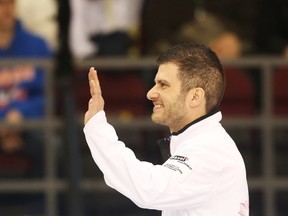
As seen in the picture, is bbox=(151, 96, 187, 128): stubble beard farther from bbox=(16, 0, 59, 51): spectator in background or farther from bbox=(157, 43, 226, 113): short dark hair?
bbox=(16, 0, 59, 51): spectator in background

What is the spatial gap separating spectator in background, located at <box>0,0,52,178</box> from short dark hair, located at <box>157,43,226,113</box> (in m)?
4.43

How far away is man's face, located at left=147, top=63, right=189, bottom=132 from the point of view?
13.6 ft

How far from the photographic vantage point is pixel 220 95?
4227 mm

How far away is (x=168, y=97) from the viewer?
4.14 m

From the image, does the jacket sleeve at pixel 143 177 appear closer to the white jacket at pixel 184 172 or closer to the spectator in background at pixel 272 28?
the white jacket at pixel 184 172

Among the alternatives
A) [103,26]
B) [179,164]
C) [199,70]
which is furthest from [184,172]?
[103,26]

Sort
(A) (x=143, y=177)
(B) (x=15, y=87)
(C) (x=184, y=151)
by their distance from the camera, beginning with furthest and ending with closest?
1. (B) (x=15, y=87)
2. (C) (x=184, y=151)
3. (A) (x=143, y=177)

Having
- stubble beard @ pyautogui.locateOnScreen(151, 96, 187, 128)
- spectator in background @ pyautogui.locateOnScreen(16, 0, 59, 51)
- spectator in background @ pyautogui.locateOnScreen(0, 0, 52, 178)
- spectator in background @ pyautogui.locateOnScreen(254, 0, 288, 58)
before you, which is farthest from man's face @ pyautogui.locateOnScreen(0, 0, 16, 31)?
stubble beard @ pyautogui.locateOnScreen(151, 96, 187, 128)

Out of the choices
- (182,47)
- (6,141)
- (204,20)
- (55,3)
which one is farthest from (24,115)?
(182,47)

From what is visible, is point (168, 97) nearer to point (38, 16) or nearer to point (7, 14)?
point (7, 14)

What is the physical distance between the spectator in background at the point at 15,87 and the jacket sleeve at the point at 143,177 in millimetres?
4530

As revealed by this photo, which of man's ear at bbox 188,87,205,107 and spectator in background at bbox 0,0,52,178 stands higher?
spectator in background at bbox 0,0,52,178

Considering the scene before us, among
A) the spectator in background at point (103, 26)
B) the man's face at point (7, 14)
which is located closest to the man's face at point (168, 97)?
the man's face at point (7, 14)

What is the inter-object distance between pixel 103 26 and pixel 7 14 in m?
0.85
